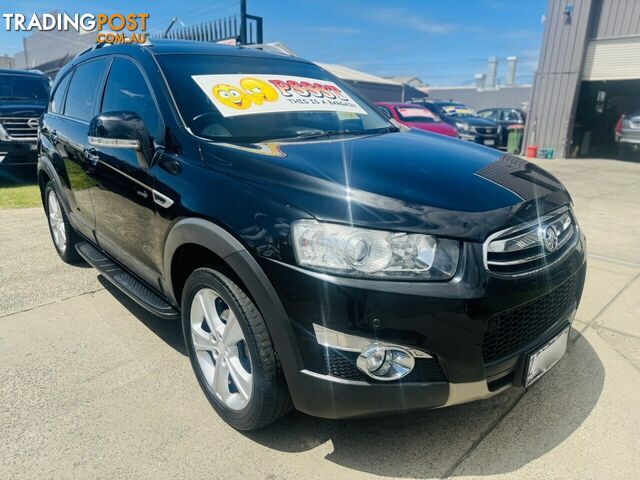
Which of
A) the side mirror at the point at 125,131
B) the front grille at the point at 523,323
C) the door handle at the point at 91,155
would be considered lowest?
the front grille at the point at 523,323

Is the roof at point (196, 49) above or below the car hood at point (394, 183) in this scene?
above

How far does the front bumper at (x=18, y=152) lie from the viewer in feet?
26.5

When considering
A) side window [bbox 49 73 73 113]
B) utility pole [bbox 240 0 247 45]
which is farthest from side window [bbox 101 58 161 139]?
utility pole [bbox 240 0 247 45]

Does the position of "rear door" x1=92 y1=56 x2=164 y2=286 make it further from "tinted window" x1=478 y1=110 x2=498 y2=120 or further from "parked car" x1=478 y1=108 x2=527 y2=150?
"tinted window" x1=478 y1=110 x2=498 y2=120

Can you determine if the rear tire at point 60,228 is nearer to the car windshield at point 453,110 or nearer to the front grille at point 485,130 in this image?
Result: the front grille at point 485,130

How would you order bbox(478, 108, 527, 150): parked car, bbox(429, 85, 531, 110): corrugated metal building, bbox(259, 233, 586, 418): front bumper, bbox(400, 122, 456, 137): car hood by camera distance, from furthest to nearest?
1. bbox(429, 85, 531, 110): corrugated metal building
2. bbox(478, 108, 527, 150): parked car
3. bbox(400, 122, 456, 137): car hood
4. bbox(259, 233, 586, 418): front bumper

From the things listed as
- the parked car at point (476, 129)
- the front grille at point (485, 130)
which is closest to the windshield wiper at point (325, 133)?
the parked car at point (476, 129)

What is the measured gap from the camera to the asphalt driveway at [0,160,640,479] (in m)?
2.01

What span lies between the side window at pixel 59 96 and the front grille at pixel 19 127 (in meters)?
4.63

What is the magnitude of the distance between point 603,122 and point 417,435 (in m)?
16.9

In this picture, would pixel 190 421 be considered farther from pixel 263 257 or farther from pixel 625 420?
pixel 625 420

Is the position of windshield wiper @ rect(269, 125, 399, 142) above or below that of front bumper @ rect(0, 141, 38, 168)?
above

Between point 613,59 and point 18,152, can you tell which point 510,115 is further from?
point 18,152

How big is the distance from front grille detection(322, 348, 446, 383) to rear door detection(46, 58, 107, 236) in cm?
228
